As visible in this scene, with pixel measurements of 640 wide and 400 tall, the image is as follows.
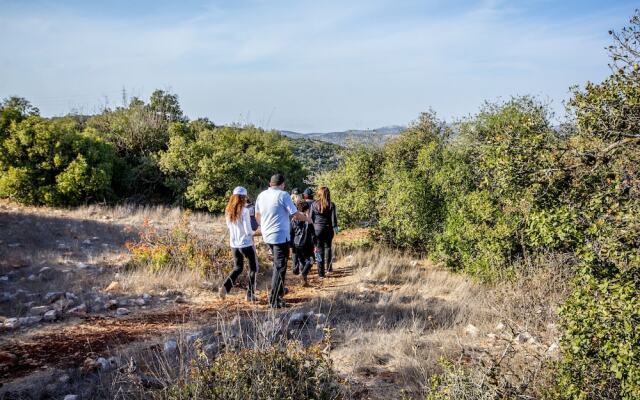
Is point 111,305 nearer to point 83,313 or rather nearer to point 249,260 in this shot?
point 83,313

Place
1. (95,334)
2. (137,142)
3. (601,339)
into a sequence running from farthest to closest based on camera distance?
1. (137,142)
2. (95,334)
3. (601,339)

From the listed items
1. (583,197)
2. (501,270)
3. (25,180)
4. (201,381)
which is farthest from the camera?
(25,180)

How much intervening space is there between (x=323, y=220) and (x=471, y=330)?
389cm

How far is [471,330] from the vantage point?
576cm

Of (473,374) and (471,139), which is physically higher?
(471,139)

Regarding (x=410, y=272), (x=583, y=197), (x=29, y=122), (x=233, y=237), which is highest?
(x=29, y=122)

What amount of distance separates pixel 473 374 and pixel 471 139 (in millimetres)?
8261

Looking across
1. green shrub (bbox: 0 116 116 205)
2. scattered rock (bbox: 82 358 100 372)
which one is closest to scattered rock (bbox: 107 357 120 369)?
scattered rock (bbox: 82 358 100 372)

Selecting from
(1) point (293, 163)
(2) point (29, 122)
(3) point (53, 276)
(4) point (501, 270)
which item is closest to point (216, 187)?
(1) point (293, 163)

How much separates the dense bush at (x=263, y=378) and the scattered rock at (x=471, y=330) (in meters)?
2.62

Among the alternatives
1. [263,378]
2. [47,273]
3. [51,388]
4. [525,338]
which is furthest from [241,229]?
[525,338]

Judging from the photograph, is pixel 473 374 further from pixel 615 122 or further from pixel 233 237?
pixel 233 237

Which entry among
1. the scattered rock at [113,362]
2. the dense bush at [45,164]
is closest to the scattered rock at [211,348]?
the scattered rock at [113,362]

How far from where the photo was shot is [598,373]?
3.45 meters
